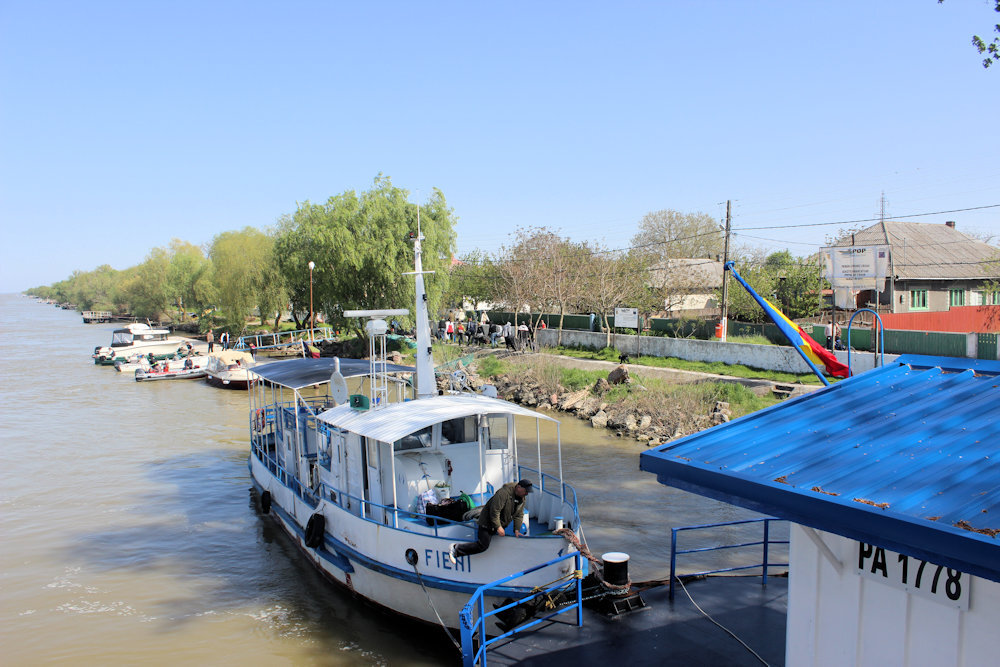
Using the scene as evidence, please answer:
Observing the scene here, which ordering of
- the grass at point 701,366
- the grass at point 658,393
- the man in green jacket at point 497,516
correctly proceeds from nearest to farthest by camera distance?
the man in green jacket at point 497,516
the grass at point 658,393
the grass at point 701,366

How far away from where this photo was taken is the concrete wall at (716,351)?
2764 cm

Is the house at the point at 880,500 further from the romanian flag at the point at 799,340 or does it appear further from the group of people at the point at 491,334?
the group of people at the point at 491,334

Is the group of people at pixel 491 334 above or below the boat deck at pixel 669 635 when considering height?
above

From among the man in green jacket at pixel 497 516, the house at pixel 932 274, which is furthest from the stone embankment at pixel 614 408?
the house at pixel 932 274

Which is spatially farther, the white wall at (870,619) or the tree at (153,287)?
the tree at (153,287)

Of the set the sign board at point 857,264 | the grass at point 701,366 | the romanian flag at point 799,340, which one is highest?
the sign board at point 857,264

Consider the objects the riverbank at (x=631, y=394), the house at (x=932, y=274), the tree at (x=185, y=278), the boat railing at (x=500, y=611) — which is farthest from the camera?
the tree at (x=185, y=278)

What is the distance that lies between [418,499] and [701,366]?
76.5 ft

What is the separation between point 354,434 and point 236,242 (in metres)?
46.7

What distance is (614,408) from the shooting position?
89.9 ft

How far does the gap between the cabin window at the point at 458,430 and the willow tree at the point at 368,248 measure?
2997 cm

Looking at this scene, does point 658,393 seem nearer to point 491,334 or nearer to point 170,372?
point 491,334

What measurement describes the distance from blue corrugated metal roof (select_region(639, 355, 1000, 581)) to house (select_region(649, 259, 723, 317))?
35.4 m

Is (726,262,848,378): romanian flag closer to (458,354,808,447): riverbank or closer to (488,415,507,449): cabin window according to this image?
(488,415,507,449): cabin window
